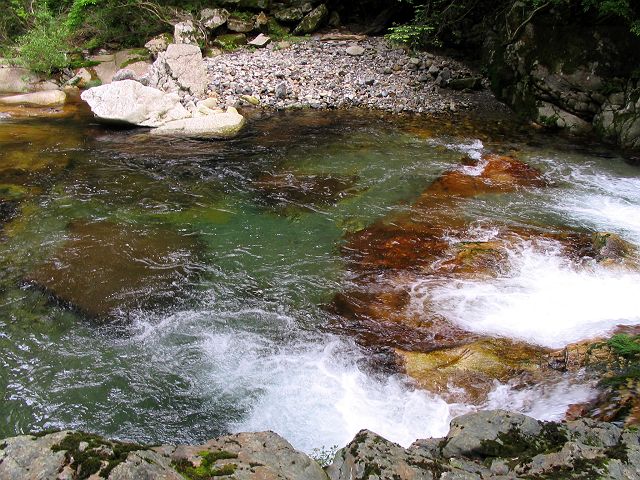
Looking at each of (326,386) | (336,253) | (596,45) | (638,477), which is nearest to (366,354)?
(326,386)

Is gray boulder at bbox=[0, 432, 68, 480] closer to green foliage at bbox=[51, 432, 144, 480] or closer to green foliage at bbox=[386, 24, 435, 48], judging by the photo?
green foliage at bbox=[51, 432, 144, 480]

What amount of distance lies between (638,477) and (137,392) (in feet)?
14.6

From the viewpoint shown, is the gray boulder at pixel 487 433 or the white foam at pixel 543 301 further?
the white foam at pixel 543 301

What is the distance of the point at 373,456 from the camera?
319 centimetres

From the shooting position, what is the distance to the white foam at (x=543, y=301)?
5984 mm

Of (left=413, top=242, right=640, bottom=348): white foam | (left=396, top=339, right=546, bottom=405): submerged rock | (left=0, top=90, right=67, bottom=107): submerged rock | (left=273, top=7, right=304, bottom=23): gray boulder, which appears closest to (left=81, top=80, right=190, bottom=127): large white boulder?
(left=0, top=90, right=67, bottom=107): submerged rock

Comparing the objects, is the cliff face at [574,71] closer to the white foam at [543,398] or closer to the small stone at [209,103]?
the small stone at [209,103]

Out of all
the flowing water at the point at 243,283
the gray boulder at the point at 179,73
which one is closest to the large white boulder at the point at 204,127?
the flowing water at the point at 243,283

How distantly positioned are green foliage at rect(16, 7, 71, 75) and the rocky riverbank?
17.6 m

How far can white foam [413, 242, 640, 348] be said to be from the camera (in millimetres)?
5984

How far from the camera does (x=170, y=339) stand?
19.2 ft

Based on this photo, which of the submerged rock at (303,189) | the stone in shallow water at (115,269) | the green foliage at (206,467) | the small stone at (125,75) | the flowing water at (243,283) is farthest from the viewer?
the small stone at (125,75)

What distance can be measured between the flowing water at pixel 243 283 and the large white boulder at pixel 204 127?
2.24 feet

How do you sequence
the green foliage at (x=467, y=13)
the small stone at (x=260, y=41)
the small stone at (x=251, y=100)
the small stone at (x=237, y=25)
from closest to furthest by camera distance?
the green foliage at (x=467, y=13) → the small stone at (x=251, y=100) → the small stone at (x=260, y=41) → the small stone at (x=237, y=25)
